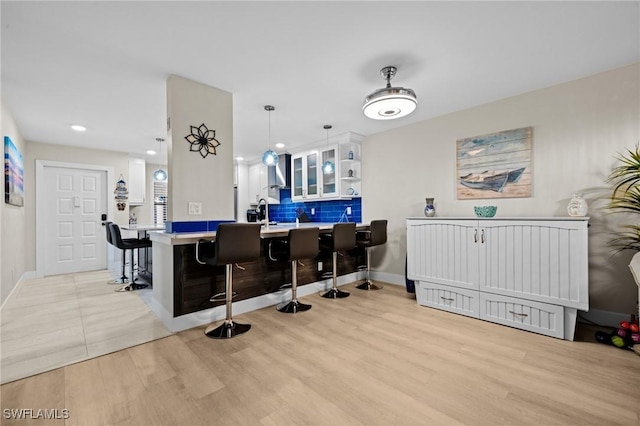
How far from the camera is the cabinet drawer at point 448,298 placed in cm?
303

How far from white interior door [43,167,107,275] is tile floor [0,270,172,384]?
3.40ft

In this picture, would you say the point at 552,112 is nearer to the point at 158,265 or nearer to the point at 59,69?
the point at 158,265

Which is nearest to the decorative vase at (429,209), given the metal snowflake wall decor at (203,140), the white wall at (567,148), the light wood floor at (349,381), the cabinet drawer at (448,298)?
the white wall at (567,148)

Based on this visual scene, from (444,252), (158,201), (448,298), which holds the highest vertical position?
(158,201)

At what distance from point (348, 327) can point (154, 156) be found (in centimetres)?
574

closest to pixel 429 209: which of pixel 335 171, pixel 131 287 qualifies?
pixel 335 171

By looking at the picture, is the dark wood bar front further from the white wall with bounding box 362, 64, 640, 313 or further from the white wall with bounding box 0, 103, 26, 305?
the white wall with bounding box 0, 103, 26, 305

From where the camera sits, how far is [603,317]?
8.97 feet

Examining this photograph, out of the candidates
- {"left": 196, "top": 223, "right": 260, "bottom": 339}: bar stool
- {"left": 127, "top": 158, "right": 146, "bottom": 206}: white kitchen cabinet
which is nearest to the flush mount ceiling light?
{"left": 196, "top": 223, "right": 260, "bottom": 339}: bar stool

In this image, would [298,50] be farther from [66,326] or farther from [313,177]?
[66,326]

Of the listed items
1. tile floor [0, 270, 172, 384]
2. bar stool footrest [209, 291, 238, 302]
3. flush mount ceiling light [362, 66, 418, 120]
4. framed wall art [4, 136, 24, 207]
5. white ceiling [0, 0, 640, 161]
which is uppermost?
white ceiling [0, 0, 640, 161]

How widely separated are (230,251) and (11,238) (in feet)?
11.6

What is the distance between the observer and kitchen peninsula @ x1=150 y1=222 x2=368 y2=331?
8.79 ft

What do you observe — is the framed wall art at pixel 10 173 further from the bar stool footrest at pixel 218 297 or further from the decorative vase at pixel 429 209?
the decorative vase at pixel 429 209
